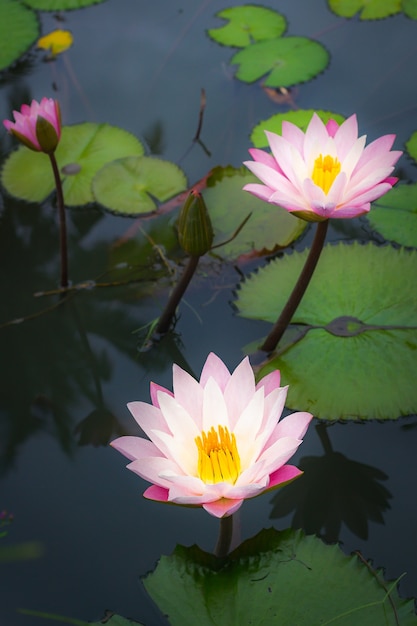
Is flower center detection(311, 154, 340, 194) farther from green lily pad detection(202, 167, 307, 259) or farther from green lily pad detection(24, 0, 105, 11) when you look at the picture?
green lily pad detection(24, 0, 105, 11)

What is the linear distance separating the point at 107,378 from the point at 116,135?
3.89 feet

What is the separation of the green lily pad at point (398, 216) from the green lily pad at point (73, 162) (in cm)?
101

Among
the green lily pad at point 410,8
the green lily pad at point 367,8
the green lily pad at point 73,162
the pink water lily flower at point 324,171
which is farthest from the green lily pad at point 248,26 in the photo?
the pink water lily flower at point 324,171

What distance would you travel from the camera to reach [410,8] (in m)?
3.23

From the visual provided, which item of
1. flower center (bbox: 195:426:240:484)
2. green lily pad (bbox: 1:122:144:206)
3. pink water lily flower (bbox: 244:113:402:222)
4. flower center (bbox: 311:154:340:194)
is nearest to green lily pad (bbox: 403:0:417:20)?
green lily pad (bbox: 1:122:144:206)

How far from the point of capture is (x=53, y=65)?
331 centimetres

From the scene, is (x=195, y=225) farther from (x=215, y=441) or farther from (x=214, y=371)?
(x=215, y=441)

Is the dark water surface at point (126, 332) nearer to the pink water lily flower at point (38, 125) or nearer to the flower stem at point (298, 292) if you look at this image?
the flower stem at point (298, 292)

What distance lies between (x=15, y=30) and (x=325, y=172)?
7.93 feet

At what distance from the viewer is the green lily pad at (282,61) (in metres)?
2.96

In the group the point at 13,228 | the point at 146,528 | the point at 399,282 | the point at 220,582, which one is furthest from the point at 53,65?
the point at 220,582

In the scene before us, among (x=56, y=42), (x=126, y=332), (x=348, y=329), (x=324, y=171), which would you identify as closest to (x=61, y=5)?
(x=56, y=42)

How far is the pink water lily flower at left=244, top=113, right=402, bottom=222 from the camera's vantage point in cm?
162

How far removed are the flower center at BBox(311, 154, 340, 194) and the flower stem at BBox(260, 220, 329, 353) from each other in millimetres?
101
